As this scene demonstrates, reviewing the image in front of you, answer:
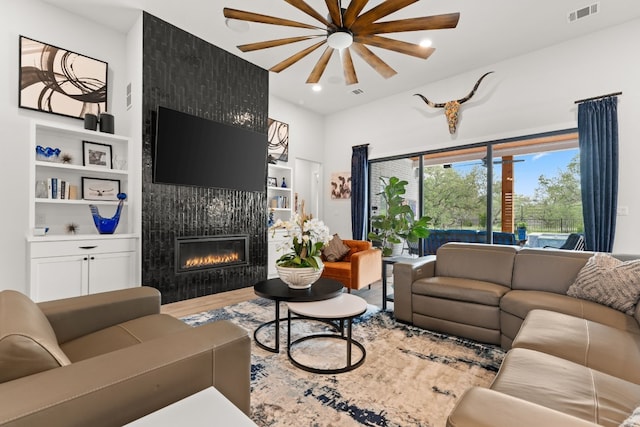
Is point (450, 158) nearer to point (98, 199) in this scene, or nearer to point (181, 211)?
point (181, 211)

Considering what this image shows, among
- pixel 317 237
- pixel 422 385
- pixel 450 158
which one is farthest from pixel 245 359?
pixel 450 158

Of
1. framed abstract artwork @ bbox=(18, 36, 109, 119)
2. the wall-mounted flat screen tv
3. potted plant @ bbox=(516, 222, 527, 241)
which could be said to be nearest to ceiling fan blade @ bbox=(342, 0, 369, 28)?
the wall-mounted flat screen tv

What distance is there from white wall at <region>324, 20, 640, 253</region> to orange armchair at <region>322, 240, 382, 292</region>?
2253 millimetres

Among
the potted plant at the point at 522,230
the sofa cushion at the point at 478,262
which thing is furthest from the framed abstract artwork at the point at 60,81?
the potted plant at the point at 522,230

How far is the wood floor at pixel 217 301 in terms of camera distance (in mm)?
3490

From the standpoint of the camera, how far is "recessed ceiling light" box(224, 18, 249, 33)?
3588 mm

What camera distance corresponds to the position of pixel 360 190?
19.9 feet

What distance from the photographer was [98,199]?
11.8ft

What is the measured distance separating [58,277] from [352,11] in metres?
3.71

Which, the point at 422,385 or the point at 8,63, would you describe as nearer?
the point at 422,385

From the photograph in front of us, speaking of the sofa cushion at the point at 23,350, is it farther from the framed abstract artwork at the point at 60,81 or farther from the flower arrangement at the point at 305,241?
the framed abstract artwork at the point at 60,81

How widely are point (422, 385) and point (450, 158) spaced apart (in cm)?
416

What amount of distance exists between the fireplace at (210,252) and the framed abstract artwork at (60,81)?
6.37 ft

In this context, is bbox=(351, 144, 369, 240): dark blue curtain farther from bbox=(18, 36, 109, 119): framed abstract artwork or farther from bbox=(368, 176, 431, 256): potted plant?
bbox=(18, 36, 109, 119): framed abstract artwork
